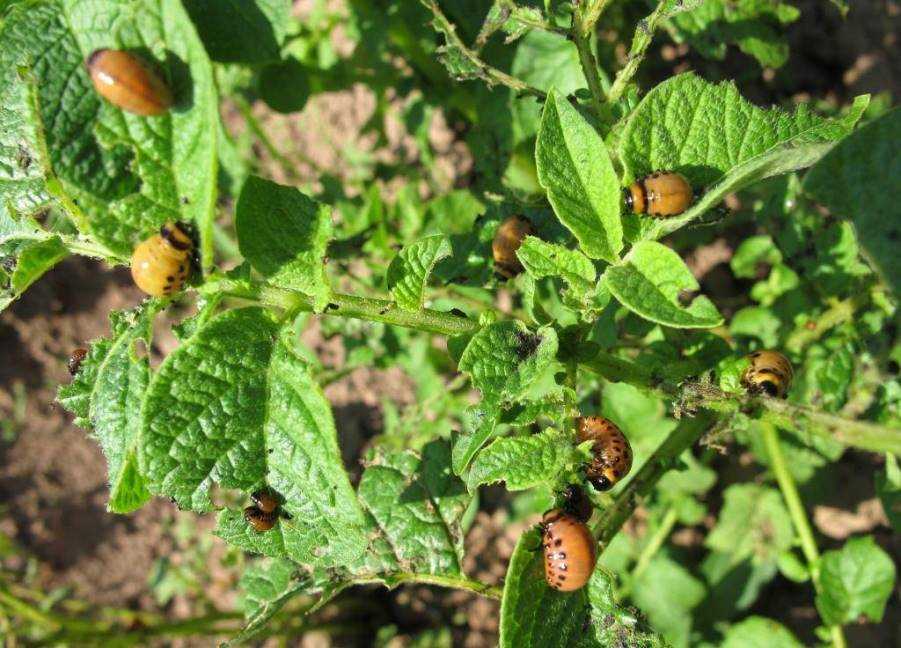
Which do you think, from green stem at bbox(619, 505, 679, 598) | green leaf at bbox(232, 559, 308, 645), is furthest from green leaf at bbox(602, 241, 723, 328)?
green stem at bbox(619, 505, 679, 598)

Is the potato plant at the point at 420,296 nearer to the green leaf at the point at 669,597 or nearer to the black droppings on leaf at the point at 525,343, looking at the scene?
the black droppings on leaf at the point at 525,343

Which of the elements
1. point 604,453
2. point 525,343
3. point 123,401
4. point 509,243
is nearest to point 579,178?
point 525,343

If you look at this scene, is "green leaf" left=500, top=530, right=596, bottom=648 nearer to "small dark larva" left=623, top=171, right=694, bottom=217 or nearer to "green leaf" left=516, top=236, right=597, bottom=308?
"green leaf" left=516, top=236, right=597, bottom=308

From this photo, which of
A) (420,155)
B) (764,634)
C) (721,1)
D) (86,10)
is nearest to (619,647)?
(764,634)

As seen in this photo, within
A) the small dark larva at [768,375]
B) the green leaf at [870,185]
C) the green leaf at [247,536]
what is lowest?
the green leaf at [247,536]

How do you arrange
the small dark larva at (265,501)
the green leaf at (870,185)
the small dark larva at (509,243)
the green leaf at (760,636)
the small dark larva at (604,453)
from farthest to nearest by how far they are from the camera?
the green leaf at (760,636)
the small dark larva at (509,243)
the small dark larva at (604,453)
the small dark larva at (265,501)
the green leaf at (870,185)

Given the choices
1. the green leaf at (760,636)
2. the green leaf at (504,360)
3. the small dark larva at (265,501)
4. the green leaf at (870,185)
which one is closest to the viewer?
the green leaf at (870,185)

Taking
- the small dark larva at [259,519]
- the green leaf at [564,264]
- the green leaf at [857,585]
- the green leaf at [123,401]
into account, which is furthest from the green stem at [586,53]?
the green leaf at [857,585]
